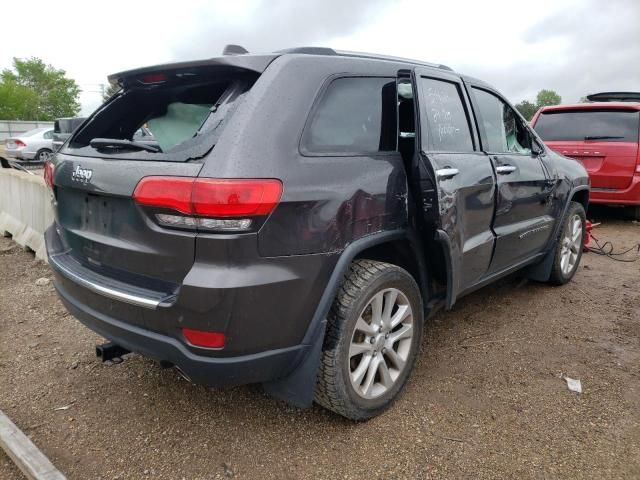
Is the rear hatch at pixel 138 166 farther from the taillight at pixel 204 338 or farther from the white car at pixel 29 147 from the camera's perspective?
the white car at pixel 29 147

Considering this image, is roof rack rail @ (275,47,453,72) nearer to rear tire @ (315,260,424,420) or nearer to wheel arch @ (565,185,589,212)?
rear tire @ (315,260,424,420)

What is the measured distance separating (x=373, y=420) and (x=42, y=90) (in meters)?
83.0

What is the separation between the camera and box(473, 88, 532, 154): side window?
344cm

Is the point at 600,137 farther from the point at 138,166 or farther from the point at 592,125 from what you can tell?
the point at 138,166

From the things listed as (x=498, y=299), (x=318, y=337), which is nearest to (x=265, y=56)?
(x=318, y=337)

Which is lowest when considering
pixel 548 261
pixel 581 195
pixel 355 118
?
pixel 548 261

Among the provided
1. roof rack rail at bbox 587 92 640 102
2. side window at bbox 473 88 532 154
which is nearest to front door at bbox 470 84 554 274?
side window at bbox 473 88 532 154

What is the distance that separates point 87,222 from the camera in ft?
7.82

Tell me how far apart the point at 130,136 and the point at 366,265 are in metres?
1.60

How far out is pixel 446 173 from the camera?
8.84 feet

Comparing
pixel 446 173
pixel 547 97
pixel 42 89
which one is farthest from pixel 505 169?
pixel 547 97

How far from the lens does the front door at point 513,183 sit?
337 cm

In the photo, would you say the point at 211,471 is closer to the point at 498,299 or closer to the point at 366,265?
the point at 366,265

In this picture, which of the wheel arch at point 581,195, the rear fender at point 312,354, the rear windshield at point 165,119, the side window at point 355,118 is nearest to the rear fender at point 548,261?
the wheel arch at point 581,195
